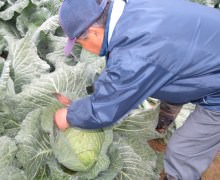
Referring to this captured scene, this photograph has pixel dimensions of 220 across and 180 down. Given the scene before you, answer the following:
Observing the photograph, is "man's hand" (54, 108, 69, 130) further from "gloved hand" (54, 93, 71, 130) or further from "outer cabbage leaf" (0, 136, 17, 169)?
"outer cabbage leaf" (0, 136, 17, 169)

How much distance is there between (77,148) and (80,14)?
2.43ft

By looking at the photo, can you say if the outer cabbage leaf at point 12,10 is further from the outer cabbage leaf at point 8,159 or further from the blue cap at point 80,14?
the blue cap at point 80,14

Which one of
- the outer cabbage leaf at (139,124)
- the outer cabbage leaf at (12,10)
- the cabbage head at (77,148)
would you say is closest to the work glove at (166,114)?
the outer cabbage leaf at (139,124)

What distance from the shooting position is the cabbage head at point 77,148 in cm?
221

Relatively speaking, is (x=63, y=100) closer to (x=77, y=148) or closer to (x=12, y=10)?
(x=77, y=148)

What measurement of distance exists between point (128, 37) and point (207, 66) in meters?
0.45

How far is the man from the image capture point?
184 centimetres

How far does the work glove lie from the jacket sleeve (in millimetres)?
1166

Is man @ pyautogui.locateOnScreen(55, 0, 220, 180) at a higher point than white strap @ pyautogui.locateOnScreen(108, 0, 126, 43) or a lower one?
lower

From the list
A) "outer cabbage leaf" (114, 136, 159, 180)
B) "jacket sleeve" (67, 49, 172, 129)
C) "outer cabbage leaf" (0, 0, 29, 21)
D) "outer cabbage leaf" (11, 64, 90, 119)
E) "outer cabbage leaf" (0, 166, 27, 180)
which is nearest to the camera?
"jacket sleeve" (67, 49, 172, 129)

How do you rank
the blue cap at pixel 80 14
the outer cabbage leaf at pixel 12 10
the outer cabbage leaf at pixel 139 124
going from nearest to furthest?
the blue cap at pixel 80 14 < the outer cabbage leaf at pixel 139 124 < the outer cabbage leaf at pixel 12 10

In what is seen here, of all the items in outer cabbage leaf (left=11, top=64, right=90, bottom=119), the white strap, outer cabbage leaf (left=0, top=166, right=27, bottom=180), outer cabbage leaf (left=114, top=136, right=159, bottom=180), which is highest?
the white strap

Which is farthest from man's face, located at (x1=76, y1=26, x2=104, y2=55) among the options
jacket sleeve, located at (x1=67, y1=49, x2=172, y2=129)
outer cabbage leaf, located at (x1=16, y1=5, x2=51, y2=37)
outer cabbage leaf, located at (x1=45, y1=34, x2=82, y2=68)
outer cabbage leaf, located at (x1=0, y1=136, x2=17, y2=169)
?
outer cabbage leaf, located at (x1=16, y1=5, x2=51, y2=37)

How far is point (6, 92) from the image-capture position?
2.46 m
